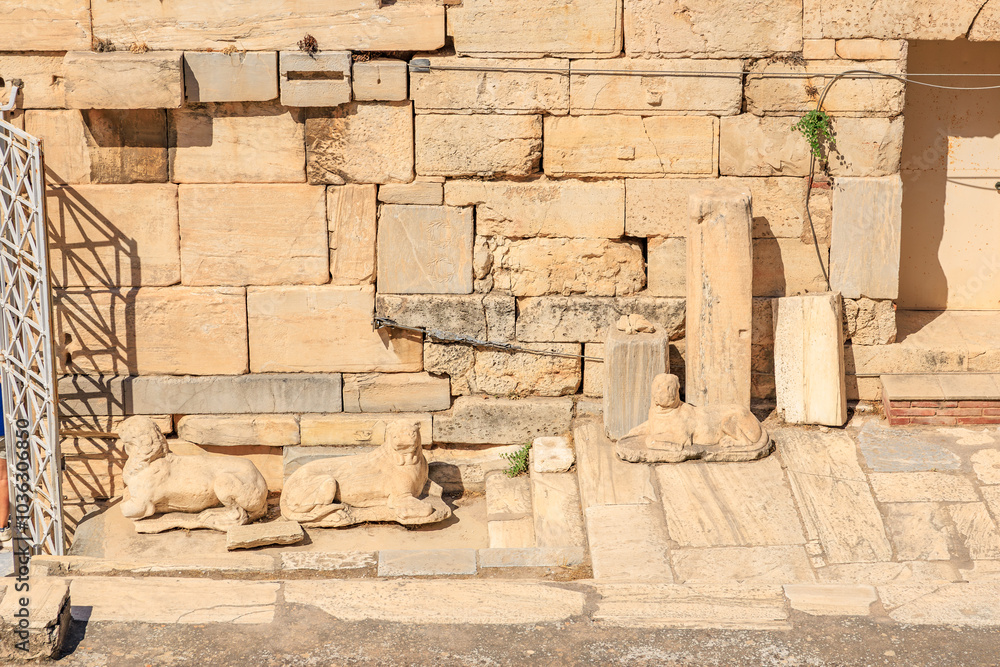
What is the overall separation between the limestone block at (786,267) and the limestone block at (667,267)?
53 cm

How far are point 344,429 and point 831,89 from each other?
4.29 m

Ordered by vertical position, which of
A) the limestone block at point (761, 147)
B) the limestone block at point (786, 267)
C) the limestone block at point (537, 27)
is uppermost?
the limestone block at point (537, 27)

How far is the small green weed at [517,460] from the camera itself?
7406 mm

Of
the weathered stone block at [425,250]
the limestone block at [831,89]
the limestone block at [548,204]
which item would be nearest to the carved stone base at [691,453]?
the limestone block at [548,204]

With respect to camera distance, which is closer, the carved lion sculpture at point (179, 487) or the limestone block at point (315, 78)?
the carved lion sculpture at point (179, 487)

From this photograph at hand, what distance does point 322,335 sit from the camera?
7.54m

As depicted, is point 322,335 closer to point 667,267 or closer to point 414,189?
point 414,189

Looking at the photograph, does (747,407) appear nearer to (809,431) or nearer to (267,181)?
(809,431)

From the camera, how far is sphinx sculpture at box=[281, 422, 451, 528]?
22.4 ft

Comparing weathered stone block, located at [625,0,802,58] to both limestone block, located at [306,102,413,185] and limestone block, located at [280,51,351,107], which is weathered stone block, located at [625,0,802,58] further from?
limestone block, located at [280,51,351,107]

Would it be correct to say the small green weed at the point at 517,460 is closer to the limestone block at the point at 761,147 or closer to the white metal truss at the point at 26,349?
the limestone block at the point at 761,147

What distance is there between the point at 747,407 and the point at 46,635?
4.50 meters

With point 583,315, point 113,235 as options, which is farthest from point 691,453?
point 113,235

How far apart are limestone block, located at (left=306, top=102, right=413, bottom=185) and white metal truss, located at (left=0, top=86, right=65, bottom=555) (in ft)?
6.10
